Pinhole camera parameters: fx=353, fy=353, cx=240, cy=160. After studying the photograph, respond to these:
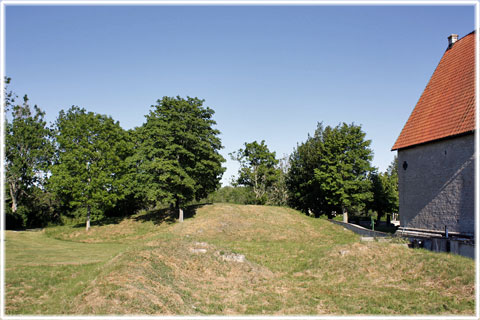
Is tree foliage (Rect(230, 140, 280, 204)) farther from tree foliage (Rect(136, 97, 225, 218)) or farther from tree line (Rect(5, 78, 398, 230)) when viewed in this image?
tree foliage (Rect(136, 97, 225, 218))

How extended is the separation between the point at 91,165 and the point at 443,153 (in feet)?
99.0

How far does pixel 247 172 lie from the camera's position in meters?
56.0

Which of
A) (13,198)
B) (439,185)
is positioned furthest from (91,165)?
(439,185)

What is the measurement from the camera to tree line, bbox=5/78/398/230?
34688 millimetres

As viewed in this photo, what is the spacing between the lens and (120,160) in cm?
3731

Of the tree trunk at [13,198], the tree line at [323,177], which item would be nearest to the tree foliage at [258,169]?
the tree line at [323,177]

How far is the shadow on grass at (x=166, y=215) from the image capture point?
1458 inches

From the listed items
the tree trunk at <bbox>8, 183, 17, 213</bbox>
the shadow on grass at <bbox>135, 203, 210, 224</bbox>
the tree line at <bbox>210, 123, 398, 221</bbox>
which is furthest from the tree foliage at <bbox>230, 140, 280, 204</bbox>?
the tree trunk at <bbox>8, 183, 17, 213</bbox>

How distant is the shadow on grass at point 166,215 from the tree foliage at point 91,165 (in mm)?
4204

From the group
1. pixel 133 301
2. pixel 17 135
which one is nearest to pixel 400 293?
pixel 133 301

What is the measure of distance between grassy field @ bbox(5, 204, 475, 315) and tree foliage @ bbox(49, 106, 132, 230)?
48.2 feet

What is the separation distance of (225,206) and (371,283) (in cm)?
2796

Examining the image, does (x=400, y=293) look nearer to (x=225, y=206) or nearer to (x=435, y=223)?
(x=435, y=223)

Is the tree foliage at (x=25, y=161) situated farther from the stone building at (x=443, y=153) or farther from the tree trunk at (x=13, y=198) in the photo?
the stone building at (x=443, y=153)
